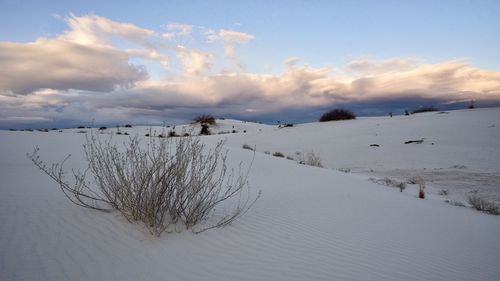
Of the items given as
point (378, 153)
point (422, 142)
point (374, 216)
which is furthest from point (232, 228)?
point (422, 142)

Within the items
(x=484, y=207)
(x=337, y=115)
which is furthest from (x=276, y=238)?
(x=337, y=115)

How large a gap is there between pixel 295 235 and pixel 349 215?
1688mm

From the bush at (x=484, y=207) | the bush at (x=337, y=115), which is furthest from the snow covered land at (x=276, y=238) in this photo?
the bush at (x=337, y=115)

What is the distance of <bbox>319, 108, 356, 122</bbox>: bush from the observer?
3256 centimetres

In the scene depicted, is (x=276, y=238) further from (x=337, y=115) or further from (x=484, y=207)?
(x=337, y=115)

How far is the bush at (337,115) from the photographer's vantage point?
32.6m

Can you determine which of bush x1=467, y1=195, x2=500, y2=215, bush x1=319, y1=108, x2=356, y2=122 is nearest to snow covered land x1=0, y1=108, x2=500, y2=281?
bush x1=467, y1=195, x2=500, y2=215

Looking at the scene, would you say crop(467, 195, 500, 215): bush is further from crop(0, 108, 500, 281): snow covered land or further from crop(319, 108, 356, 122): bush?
crop(319, 108, 356, 122): bush

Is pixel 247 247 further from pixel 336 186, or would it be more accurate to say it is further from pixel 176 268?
pixel 336 186

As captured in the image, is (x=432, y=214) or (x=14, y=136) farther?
(x=14, y=136)

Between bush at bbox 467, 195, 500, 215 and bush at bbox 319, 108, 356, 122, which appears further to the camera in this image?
bush at bbox 319, 108, 356, 122

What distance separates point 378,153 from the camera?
57.0ft

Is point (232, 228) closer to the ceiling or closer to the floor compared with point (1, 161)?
closer to the floor

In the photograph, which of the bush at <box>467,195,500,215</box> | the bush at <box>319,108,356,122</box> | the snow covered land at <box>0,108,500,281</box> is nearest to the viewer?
the snow covered land at <box>0,108,500,281</box>
